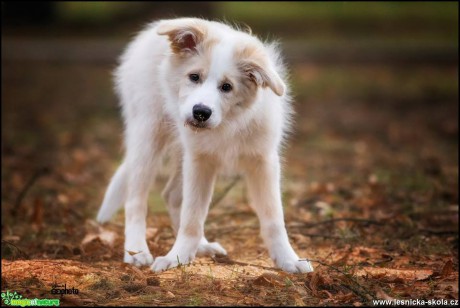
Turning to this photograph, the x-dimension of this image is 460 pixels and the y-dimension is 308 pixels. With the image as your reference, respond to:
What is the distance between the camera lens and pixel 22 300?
3.35 meters

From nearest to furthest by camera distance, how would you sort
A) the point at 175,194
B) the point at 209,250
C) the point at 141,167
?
the point at 209,250
the point at 141,167
the point at 175,194

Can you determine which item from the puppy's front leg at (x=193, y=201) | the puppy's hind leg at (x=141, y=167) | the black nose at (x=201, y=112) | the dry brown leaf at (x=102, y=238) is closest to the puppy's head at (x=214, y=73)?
the black nose at (x=201, y=112)

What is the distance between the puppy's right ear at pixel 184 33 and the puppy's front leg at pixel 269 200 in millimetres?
856

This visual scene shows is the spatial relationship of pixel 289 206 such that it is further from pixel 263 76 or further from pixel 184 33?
pixel 184 33

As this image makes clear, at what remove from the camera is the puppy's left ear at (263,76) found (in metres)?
3.88

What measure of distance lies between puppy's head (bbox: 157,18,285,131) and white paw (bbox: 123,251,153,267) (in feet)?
3.40

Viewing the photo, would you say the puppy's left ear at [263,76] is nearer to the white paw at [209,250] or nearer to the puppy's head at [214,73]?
the puppy's head at [214,73]

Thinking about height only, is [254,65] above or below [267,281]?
above

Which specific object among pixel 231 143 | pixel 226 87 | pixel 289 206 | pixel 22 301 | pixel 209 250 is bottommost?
pixel 289 206

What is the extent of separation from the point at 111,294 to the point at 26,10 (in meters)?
14.5

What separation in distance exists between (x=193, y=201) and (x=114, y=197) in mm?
985

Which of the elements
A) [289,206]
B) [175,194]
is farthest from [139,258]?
[289,206]

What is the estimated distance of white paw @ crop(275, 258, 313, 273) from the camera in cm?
421

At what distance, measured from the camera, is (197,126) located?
3.90 metres
